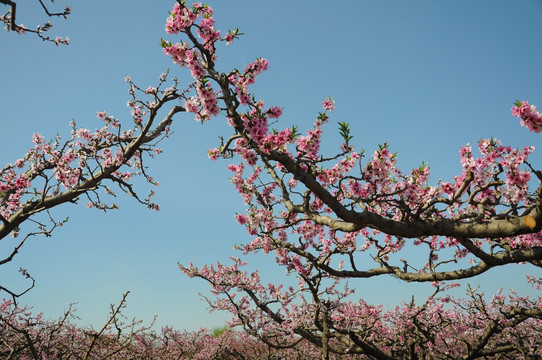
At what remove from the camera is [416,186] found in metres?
5.91

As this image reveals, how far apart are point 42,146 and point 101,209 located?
253cm

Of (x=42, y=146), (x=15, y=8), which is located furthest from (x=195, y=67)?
(x=42, y=146)

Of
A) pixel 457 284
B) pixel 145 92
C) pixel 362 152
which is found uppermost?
pixel 145 92

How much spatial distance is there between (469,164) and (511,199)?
2.86ft

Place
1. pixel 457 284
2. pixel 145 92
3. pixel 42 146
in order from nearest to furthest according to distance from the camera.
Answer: pixel 145 92
pixel 42 146
pixel 457 284

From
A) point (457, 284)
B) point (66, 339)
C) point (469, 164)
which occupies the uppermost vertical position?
point (457, 284)

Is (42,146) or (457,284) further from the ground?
(457,284)

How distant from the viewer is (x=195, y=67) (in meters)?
5.66

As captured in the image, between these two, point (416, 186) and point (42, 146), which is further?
point (42, 146)

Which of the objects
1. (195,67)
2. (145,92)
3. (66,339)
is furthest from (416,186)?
(66,339)

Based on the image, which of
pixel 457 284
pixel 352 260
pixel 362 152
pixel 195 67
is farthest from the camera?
pixel 457 284

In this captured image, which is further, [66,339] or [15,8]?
[66,339]

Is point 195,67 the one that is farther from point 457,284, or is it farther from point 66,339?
point 66,339

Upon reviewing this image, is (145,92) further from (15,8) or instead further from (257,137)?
(257,137)
